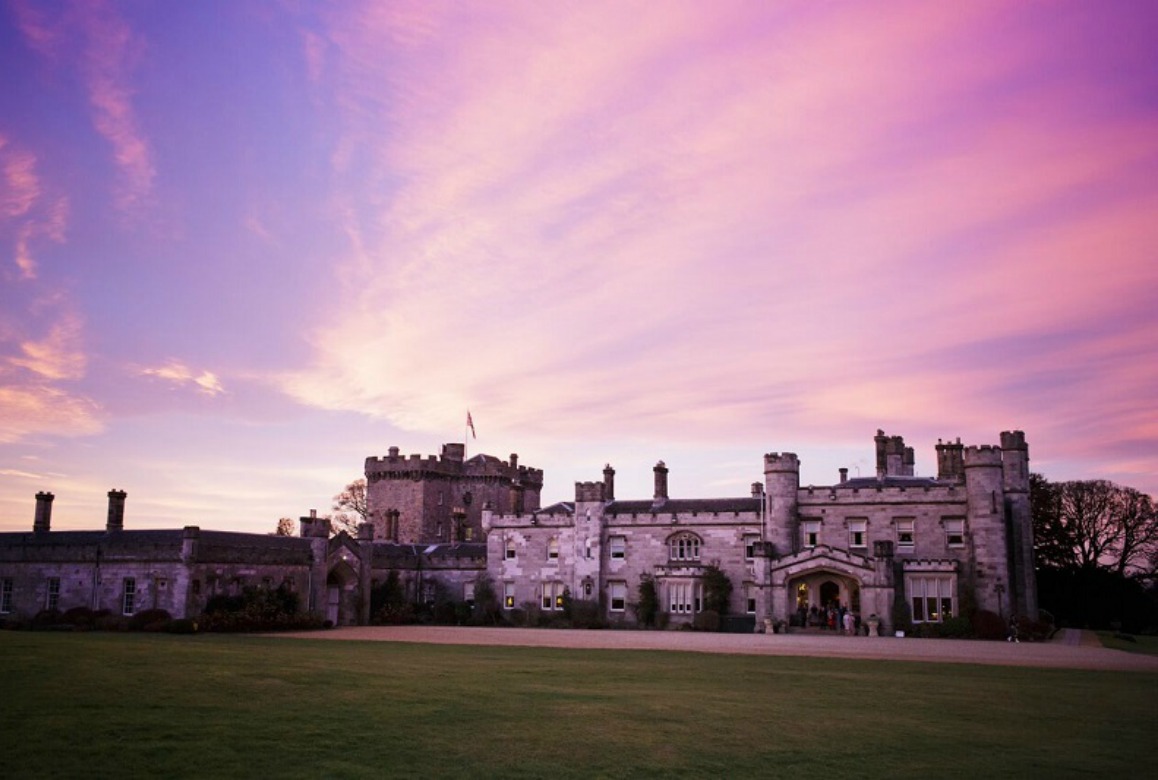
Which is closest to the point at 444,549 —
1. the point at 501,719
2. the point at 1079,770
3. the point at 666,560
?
the point at 666,560

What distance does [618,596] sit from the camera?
57.2m

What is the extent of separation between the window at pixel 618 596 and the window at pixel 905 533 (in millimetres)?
15746

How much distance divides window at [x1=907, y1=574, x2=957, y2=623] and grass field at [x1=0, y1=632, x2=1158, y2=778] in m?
23.5

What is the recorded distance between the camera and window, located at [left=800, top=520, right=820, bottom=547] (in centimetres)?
5341

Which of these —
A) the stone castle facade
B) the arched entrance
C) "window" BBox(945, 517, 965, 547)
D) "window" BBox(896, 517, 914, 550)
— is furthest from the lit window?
"window" BBox(945, 517, 965, 547)

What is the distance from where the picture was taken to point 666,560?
56.3 m

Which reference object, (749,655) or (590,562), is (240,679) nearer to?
(749,655)

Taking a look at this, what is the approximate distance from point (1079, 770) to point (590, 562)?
45.3 metres

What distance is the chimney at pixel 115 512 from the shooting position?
51.0 m

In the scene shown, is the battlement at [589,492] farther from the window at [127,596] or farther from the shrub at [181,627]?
the window at [127,596]

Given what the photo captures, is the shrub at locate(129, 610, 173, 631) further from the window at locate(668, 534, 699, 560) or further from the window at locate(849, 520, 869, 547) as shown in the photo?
the window at locate(849, 520, 869, 547)

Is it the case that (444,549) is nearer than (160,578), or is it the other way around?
(160,578)

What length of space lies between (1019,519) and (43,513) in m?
53.0

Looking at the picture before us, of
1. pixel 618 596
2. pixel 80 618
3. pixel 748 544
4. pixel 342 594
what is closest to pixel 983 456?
pixel 748 544
